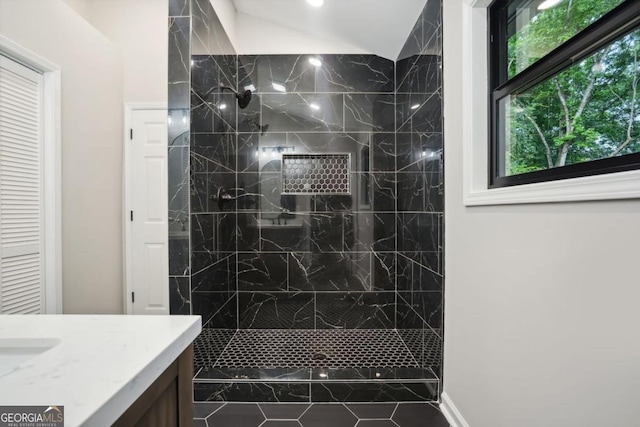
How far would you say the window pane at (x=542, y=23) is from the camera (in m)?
0.93

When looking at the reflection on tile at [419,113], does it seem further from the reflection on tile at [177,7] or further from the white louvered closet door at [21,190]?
the white louvered closet door at [21,190]

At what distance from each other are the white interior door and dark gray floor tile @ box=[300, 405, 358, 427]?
1461 mm

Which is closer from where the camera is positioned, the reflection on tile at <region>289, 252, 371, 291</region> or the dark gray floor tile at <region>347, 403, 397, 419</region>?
the dark gray floor tile at <region>347, 403, 397, 419</region>

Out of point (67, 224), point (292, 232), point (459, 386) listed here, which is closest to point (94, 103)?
point (67, 224)

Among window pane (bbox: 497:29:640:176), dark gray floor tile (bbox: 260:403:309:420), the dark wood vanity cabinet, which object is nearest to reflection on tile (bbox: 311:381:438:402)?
dark gray floor tile (bbox: 260:403:309:420)

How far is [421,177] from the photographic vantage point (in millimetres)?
2123

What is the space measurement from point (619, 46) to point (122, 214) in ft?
10.2

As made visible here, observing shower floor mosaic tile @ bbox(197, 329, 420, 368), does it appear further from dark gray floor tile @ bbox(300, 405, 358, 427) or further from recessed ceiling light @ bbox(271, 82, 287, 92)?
recessed ceiling light @ bbox(271, 82, 287, 92)

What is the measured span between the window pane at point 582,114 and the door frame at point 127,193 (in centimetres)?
246

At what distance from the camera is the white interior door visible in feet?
7.54

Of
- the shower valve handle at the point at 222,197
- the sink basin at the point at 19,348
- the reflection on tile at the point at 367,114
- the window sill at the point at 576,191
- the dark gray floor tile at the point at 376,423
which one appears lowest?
the dark gray floor tile at the point at 376,423

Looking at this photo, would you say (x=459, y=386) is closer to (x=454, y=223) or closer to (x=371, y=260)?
(x=454, y=223)
